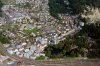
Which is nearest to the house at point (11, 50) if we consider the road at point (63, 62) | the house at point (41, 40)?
the road at point (63, 62)

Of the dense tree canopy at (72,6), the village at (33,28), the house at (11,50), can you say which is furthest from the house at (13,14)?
the house at (11,50)

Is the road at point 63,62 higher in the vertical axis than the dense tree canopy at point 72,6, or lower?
lower

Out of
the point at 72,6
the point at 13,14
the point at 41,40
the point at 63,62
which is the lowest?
the point at 63,62

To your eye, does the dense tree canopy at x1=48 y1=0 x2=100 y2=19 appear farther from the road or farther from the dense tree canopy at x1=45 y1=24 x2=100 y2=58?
the road

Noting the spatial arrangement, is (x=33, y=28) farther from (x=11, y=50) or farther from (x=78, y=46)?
(x=78, y=46)

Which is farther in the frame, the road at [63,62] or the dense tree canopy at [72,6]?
the dense tree canopy at [72,6]

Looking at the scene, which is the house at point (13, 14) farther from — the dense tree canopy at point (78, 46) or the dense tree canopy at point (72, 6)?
the dense tree canopy at point (78, 46)

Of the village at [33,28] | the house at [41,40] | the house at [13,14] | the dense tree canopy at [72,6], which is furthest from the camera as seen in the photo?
the dense tree canopy at [72,6]

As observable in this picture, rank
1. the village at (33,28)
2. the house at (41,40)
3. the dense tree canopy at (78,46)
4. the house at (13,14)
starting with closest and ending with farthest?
the dense tree canopy at (78,46) → the village at (33,28) → the house at (41,40) → the house at (13,14)

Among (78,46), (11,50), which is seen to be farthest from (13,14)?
(78,46)

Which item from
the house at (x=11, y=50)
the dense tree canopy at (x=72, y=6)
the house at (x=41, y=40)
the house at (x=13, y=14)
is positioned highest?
the dense tree canopy at (x=72, y=6)

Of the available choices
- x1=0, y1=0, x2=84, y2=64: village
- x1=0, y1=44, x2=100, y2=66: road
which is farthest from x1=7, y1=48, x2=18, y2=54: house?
x1=0, y1=44, x2=100, y2=66: road
